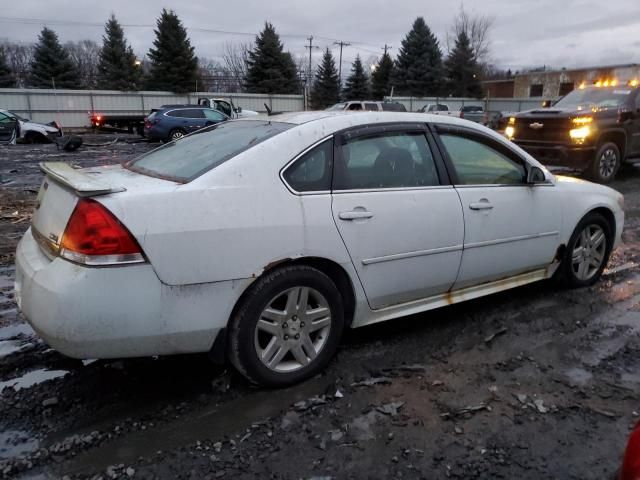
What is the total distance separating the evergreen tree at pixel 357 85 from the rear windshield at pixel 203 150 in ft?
163

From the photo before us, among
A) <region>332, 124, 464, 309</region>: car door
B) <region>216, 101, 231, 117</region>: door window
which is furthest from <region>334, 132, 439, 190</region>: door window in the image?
<region>216, 101, 231, 117</region>: door window

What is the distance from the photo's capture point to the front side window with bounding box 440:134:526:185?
11.6 feet

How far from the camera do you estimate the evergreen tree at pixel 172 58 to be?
38.4 meters

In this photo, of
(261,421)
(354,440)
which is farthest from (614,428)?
(261,421)

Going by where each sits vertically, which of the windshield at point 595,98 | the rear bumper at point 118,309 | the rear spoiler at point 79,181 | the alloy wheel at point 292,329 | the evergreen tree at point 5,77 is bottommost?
→ the alloy wheel at point 292,329

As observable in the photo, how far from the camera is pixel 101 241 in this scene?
2.35 m

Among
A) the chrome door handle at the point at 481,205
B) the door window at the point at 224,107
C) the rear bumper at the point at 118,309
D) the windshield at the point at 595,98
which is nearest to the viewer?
the rear bumper at the point at 118,309

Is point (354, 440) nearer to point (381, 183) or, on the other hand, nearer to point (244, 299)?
point (244, 299)

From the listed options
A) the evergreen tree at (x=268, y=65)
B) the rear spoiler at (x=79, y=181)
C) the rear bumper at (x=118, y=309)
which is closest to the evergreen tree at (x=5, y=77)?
the evergreen tree at (x=268, y=65)

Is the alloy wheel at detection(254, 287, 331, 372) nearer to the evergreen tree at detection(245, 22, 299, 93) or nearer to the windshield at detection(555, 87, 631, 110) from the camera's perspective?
the windshield at detection(555, 87, 631, 110)

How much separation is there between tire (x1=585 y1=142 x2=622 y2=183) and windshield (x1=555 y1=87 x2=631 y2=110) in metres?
0.85

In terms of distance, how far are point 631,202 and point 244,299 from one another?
8.27 meters

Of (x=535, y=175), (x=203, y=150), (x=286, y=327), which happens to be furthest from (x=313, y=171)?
(x=535, y=175)

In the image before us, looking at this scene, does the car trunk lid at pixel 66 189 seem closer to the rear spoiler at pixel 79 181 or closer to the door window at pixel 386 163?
the rear spoiler at pixel 79 181
